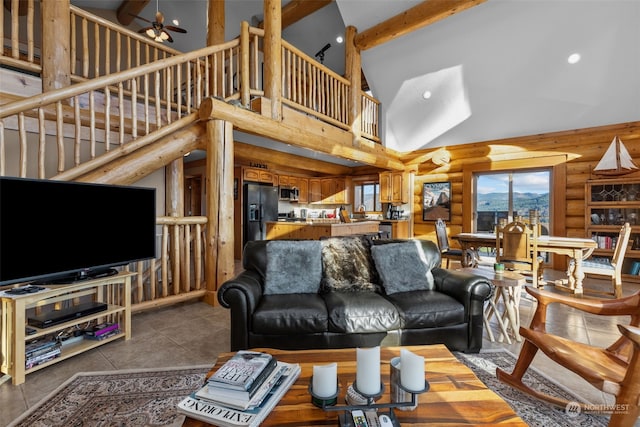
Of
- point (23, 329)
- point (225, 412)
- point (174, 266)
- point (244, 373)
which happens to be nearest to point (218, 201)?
point (174, 266)

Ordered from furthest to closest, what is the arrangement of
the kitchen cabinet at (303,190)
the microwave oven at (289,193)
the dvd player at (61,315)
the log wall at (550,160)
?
the kitchen cabinet at (303,190), the microwave oven at (289,193), the log wall at (550,160), the dvd player at (61,315)

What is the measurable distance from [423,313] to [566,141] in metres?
5.06

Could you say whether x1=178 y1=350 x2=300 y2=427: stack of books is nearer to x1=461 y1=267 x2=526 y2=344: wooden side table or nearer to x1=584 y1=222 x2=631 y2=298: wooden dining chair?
x1=461 y1=267 x2=526 y2=344: wooden side table

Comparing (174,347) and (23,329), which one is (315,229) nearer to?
(174,347)

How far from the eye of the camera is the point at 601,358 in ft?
5.20

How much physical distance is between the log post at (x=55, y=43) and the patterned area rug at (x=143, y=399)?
3.17 meters

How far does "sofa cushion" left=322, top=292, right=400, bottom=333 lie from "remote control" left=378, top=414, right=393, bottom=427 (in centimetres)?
111

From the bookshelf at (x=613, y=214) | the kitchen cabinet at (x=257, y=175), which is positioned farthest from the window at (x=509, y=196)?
the kitchen cabinet at (x=257, y=175)

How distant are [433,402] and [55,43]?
475cm

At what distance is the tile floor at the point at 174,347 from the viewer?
1.87m

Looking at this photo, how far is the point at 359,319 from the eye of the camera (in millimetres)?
2205

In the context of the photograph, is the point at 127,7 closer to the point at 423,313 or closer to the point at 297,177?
the point at 297,177

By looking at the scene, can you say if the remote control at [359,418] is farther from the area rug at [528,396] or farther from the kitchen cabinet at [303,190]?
the kitchen cabinet at [303,190]

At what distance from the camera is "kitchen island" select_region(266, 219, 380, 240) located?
5885 millimetres
